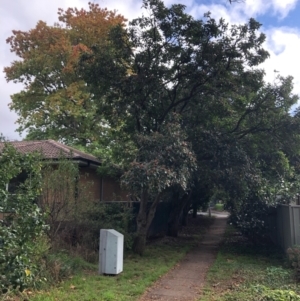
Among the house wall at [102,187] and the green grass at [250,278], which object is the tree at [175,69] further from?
the house wall at [102,187]

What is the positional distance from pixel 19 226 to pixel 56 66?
20128mm

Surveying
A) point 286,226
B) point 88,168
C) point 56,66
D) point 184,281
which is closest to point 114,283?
point 184,281

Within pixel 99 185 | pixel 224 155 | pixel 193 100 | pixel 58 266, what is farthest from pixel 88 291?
pixel 99 185

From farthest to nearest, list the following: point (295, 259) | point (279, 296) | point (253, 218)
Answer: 1. point (253, 218)
2. point (295, 259)
3. point (279, 296)

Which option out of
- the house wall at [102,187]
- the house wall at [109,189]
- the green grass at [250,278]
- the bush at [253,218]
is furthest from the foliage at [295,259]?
the house wall at [109,189]

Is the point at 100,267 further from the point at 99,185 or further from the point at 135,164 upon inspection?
the point at 99,185

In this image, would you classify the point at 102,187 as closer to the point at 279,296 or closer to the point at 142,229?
the point at 142,229

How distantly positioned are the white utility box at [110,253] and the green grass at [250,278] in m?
2.05

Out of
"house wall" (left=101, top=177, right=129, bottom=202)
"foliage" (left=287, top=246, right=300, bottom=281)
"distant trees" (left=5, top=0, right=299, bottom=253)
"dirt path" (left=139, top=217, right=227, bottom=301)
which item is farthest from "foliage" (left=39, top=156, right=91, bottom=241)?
"house wall" (left=101, top=177, right=129, bottom=202)

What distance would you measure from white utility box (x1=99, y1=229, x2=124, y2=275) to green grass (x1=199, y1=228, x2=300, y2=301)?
2.05 meters

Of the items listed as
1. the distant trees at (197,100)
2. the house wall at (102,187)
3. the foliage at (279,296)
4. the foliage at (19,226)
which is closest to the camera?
the foliage at (19,226)

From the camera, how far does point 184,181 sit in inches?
414

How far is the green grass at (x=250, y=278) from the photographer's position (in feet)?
23.9

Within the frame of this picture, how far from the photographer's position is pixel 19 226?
22.3 ft
